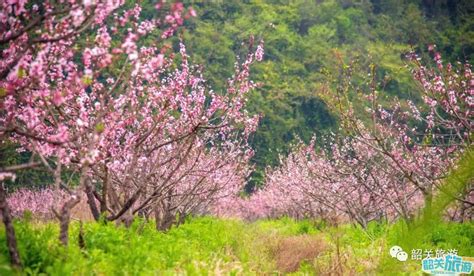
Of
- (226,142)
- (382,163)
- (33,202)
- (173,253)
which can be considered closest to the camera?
(173,253)

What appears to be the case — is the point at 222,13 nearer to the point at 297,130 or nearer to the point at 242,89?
the point at 297,130

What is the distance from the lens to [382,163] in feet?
75.0

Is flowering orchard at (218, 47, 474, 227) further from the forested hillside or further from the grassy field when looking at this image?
the grassy field

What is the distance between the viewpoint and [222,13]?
7025cm

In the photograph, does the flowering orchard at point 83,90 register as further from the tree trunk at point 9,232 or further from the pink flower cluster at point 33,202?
the pink flower cluster at point 33,202

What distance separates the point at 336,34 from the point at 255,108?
24.6m

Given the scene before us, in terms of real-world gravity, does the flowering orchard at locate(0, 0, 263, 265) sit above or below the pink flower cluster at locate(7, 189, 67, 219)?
above

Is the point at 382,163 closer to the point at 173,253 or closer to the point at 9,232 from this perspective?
the point at 173,253

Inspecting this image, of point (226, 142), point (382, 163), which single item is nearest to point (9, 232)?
point (226, 142)

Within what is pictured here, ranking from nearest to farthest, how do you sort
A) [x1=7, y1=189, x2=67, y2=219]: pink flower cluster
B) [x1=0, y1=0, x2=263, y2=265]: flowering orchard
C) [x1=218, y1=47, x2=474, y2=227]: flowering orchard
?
[x1=0, y1=0, x2=263, y2=265]: flowering orchard < [x1=218, y1=47, x2=474, y2=227]: flowering orchard < [x1=7, y1=189, x2=67, y2=219]: pink flower cluster

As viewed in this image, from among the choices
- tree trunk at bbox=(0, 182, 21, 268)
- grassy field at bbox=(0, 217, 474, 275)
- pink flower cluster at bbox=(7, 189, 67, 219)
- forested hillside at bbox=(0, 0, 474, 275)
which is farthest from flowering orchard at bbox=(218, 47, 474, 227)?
pink flower cluster at bbox=(7, 189, 67, 219)

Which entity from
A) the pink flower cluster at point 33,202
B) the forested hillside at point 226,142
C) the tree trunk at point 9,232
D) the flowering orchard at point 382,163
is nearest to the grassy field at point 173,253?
the forested hillside at point 226,142

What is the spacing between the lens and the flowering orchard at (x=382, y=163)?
11.6 meters

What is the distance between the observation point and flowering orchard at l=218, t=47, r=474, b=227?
456 inches
